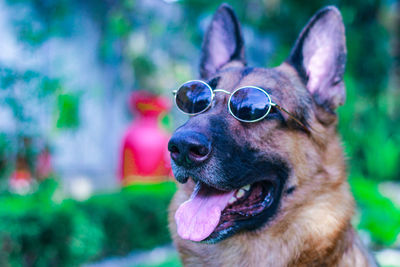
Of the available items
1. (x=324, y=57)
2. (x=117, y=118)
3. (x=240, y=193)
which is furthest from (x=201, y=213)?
(x=117, y=118)

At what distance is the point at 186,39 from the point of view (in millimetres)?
10016

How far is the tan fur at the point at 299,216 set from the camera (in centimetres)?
252

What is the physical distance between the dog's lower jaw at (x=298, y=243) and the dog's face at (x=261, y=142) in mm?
83

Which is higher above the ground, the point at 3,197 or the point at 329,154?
the point at 329,154

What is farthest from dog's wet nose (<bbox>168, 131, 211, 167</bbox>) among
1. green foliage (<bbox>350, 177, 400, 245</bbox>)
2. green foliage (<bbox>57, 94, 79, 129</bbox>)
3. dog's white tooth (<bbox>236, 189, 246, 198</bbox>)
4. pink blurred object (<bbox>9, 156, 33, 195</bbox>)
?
green foliage (<bbox>350, 177, 400, 245</bbox>)

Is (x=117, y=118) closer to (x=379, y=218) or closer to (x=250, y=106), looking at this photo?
(x=379, y=218)

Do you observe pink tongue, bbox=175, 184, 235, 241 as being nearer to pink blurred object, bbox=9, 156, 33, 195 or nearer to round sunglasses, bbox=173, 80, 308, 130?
round sunglasses, bbox=173, 80, 308, 130

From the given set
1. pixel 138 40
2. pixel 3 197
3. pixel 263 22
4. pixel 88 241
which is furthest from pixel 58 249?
pixel 263 22

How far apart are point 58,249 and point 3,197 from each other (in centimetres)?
87

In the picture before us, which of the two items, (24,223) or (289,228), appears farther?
(24,223)

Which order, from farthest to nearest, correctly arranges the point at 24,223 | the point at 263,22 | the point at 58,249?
the point at 263,22 < the point at 58,249 < the point at 24,223

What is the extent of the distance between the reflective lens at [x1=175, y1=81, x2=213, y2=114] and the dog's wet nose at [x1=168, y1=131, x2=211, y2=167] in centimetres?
50

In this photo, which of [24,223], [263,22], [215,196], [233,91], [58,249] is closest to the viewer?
[215,196]

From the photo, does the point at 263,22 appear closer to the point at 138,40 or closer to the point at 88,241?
the point at 138,40
